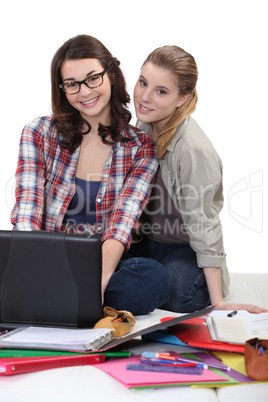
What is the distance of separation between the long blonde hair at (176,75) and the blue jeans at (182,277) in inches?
14.8

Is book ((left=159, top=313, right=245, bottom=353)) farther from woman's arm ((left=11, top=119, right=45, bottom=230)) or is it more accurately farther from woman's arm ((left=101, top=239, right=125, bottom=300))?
woman's arm ((left=11, top=119, right=45, bottom=230))

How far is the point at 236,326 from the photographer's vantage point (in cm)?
166

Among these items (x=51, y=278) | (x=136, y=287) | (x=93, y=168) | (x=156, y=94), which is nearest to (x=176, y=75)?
(x=156, y=94)

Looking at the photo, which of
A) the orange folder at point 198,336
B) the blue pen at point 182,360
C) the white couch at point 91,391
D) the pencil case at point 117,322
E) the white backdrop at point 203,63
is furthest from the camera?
the white backdrop at point 203,63

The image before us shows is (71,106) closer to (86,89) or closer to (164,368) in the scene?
(86,89)

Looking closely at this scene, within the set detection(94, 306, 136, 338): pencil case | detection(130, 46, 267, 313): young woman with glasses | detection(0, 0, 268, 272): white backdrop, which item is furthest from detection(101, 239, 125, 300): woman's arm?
detection(0, 0, 268, 272): white backdrop

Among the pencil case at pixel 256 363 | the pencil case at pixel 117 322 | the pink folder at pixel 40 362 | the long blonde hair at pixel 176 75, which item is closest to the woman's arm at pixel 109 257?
the pencil case at pixel 117 322

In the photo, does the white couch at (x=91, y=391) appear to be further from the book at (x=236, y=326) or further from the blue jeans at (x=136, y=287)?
the blue jeans at (x=136, y=287)

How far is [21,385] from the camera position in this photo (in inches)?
53.3

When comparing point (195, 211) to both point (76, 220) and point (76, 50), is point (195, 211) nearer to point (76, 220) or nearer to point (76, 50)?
point (76, 220)

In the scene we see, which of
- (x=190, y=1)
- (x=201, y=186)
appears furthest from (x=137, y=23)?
(x=201, y=186)

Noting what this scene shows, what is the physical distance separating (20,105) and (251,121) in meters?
1.35

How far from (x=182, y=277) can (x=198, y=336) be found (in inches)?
22.6

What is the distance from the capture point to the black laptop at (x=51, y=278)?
1643 millimetres
